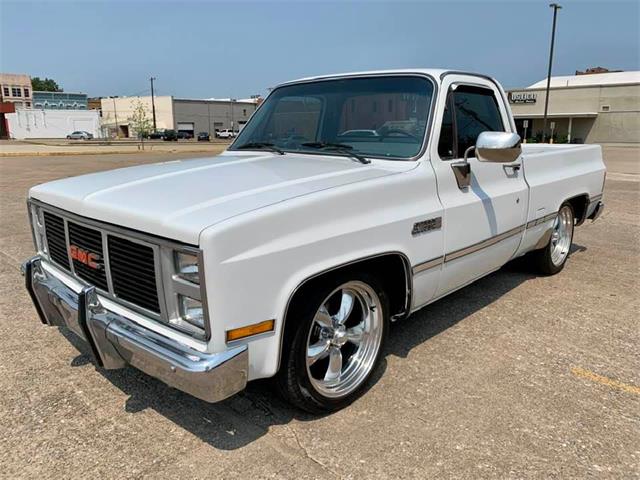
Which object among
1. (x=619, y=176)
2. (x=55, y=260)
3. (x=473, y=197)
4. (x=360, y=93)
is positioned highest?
(x=360, y=93)

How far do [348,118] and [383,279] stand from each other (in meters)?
1.32

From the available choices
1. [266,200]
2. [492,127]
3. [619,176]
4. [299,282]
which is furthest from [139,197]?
[619,176]

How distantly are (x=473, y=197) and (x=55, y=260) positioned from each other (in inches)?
110

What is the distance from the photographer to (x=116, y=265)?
267 centimetres

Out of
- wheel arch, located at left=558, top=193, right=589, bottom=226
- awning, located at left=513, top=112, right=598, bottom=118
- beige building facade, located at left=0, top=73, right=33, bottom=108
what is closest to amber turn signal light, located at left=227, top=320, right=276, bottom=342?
wheel arch, located at left=558, top=193, right=589, bottom=226

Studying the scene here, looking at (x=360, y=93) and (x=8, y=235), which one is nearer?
(x=360, y=93)

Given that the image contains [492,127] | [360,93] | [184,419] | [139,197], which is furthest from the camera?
[492,127]

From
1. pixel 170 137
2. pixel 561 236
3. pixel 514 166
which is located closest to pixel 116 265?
pixel 514 166

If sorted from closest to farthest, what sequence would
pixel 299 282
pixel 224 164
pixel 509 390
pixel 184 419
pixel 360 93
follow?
pixel 299 282, pixel 184 419, pixel 509 390, pixel 224 164, pixel 360 93

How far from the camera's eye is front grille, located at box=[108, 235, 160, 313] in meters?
2.49

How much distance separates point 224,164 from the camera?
11.8 ft

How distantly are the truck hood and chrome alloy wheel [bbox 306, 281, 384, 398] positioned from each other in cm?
66

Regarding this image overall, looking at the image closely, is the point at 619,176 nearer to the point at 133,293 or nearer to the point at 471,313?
the point at 471,313

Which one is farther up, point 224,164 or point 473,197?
point 224,164
